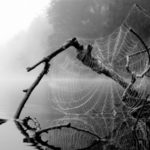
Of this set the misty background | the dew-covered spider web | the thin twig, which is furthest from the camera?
the misty background

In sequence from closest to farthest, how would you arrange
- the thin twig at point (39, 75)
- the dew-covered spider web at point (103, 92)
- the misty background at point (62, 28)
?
1. the thin twig at point (39, 75)
2. the dew-covered spider web at point (103, 92)
3. the misty background at point (62, 28)

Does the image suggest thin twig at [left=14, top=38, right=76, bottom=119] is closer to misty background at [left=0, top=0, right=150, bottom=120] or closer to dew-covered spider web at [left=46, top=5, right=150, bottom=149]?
dew-covered spider web at [left=46, top=5, right=150, bottom=149]

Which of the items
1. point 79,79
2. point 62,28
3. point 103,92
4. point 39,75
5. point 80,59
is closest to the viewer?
point 39,75

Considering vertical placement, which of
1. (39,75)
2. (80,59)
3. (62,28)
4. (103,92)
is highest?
(62,28)

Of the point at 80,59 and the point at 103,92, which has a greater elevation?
the point at 103,92

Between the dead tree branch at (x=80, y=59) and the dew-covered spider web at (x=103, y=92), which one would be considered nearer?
the dead tree branch at (x=80, y=59)

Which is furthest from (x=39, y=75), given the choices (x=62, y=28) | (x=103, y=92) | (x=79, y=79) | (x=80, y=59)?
(x=62, y=28)

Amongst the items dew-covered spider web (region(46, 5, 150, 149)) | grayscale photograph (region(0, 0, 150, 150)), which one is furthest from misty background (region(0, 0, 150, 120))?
dew-covered spider web (region(46, 5, 150, 149))

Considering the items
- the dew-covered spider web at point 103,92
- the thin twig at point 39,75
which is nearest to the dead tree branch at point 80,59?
the thin twig at point 39,75

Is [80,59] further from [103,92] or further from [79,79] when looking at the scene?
[79,79]

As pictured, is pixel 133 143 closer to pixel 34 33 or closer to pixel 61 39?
pixel 61 39

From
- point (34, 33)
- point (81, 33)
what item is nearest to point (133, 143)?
point (81, 33)

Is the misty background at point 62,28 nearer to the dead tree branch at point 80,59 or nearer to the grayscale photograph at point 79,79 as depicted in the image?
the grayscale photograph at point 79,79
